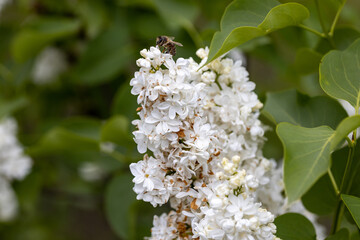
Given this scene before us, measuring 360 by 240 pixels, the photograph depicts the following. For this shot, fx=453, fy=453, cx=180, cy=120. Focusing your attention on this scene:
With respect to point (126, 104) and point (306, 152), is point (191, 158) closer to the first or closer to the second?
point (306, 152)

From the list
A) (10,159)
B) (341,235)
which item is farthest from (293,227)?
(10,159)

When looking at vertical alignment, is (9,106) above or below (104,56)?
below

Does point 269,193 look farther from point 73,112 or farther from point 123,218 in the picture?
point 73,112

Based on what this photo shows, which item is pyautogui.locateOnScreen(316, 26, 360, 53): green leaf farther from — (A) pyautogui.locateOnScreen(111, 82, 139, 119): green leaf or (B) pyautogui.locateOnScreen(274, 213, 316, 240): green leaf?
(A) pyautogui.locateOnScreen(111, 82, 139, 119): green leaf

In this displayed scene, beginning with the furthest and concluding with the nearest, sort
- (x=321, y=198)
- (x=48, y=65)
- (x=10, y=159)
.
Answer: (x=48, y=65), (x=10, y=159), (x=321, y=198)

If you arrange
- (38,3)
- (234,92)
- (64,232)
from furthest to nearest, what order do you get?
(64,232) < (38,3) < (234,92)

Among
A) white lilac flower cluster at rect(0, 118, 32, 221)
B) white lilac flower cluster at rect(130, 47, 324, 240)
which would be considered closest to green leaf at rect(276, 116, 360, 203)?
white lilac flower cluster at rect(130, 47, 324, 240)

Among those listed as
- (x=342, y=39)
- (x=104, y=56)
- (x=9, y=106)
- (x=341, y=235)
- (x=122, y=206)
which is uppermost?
(x=104, y=56)

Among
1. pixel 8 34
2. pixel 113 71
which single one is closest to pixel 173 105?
pixel 113 71

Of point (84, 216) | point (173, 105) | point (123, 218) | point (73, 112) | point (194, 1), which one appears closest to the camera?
point (173, 105)
